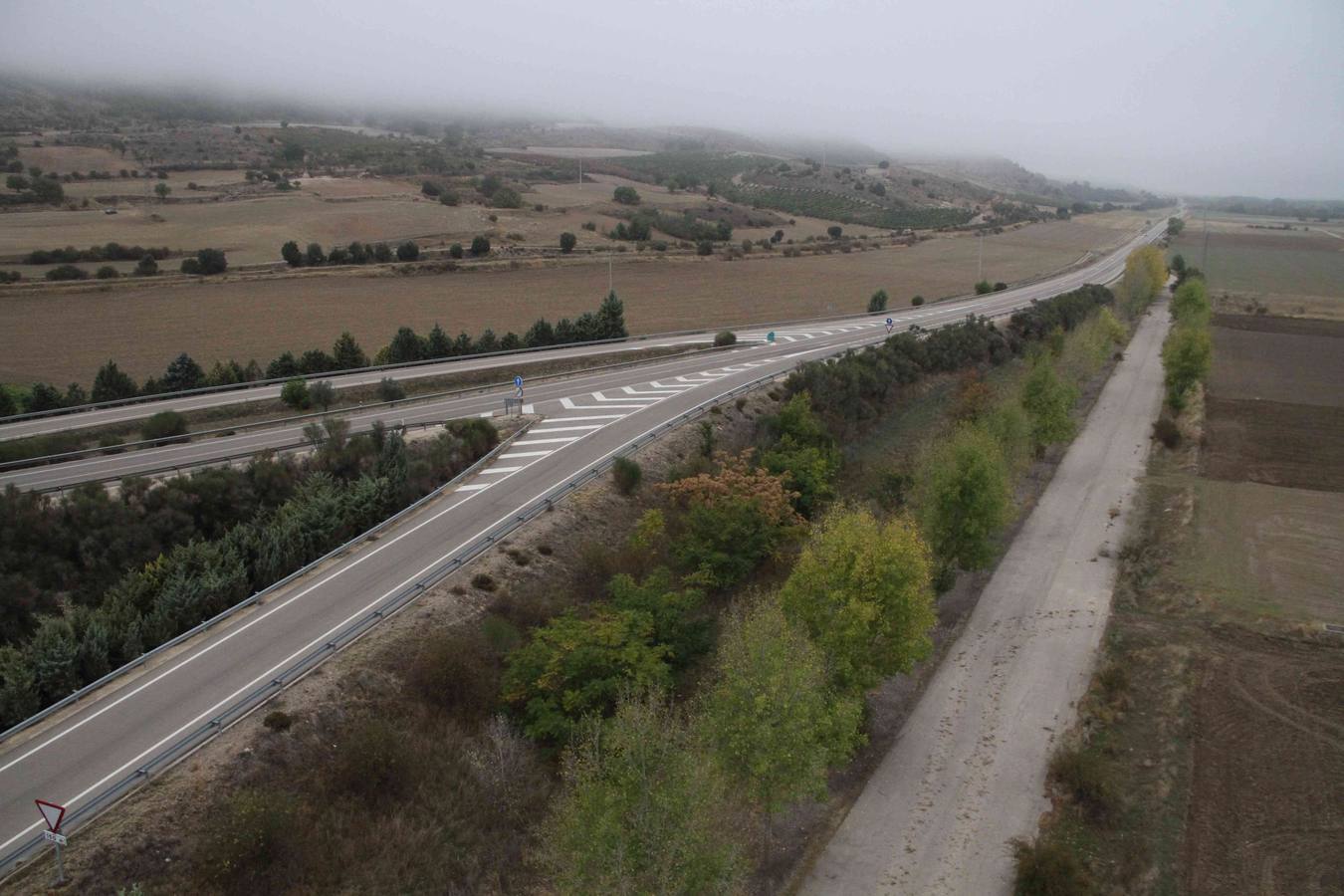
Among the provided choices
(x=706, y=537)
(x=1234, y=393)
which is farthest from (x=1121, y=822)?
(x=1234, y=393)

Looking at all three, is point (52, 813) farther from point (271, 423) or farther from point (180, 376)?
point (180, 376)

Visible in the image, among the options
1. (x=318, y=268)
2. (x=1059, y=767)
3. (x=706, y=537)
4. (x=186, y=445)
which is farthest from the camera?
(x=318, y=268)

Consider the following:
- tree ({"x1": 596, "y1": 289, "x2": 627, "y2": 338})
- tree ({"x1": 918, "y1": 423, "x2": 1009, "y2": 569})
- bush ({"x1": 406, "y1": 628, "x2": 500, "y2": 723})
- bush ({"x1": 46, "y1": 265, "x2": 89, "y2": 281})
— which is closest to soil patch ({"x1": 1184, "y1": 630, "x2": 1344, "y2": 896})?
tree ({"x1": 918, "y1": 423, "x2": 1009, "y2": 569})

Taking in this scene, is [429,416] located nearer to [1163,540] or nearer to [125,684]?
[125,684]

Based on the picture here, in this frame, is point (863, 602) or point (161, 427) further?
point (161, 427)

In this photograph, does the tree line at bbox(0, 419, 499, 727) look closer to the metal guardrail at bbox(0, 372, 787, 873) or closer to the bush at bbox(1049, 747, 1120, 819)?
the metal guardrail at bbox(0, 372, 787, 873)

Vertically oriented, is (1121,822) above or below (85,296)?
below

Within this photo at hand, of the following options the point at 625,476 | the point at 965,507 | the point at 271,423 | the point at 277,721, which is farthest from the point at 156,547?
the point at 965,507
